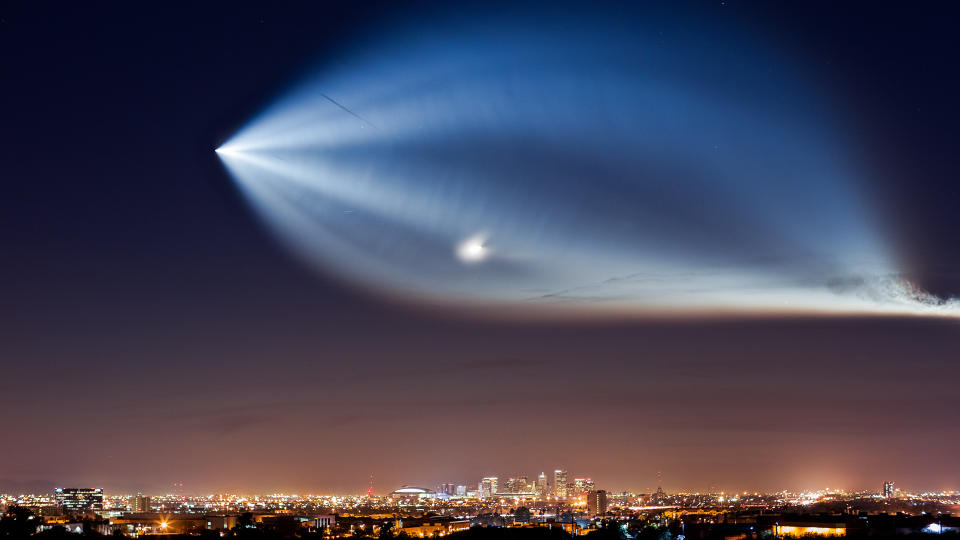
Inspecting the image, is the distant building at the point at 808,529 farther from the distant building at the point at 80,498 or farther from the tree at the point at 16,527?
the distant building at the point at 80,498

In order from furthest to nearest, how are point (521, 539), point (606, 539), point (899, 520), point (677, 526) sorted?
1. point (677, 526)
2. point (899, 520)
3. point (606, 539)
4. point (521, 539)

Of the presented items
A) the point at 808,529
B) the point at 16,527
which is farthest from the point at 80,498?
the point at 808,529

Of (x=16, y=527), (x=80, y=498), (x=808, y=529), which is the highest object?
(x=16, y=527)

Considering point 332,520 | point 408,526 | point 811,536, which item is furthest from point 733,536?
point 332,520

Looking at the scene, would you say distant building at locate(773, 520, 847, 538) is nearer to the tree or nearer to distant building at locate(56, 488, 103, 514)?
the tree

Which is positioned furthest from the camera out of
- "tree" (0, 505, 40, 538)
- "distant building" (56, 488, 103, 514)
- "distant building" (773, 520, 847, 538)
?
"distant building" (56, 488, 103, 514)

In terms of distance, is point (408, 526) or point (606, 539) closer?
point (606, 539)

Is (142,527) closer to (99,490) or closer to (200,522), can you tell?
(200,522)

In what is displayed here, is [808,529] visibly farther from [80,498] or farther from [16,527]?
[80,498]

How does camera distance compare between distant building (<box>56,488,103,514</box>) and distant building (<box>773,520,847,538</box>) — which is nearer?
distant building (<box>773,520,847,538</box>)

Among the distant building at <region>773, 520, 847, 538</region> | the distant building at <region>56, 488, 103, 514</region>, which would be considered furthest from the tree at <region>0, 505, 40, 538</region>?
the distant building at <region>56, 488, 103, 514</region>

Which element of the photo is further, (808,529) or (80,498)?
(80,498)
